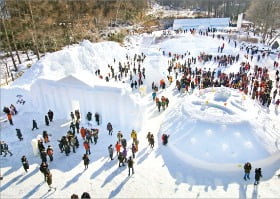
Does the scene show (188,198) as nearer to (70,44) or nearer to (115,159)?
(115,159)

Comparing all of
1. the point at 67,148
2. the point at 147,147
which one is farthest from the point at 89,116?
the point at 147,147

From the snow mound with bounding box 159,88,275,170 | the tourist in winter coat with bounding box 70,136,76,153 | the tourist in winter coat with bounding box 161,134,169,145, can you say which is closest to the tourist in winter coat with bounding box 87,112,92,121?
the tourist in winter coat with bounding box 70,136,76,153

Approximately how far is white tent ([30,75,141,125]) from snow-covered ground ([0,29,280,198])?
0.18 ft

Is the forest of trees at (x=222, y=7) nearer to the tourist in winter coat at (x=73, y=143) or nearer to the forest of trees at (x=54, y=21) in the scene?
the forest of trees at (x=54, y=21)

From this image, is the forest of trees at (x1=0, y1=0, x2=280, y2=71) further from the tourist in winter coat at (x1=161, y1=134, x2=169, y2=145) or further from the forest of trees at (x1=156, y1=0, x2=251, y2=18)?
the tourist in winter coat at (x1=161, y1=134, x2=169, y2=145)

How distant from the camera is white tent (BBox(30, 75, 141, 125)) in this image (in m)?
15.2

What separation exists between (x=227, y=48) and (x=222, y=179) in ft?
82.7

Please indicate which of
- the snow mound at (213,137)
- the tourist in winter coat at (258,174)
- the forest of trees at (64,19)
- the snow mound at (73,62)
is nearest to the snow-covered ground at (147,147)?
the snow mound at (213,137)

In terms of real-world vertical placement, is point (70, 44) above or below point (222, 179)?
above

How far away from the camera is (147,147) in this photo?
46.0 ft

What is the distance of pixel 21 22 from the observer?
32969mm

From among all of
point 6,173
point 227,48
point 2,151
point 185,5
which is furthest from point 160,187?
point 185,5

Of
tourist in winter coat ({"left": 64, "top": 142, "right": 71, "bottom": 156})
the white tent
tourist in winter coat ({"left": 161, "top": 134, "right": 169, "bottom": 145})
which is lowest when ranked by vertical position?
tourist in winter coat ({"left": 161, "top": 134, "right": 169, "bottom": 145})

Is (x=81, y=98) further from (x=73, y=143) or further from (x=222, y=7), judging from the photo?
(x=222, y=7)
